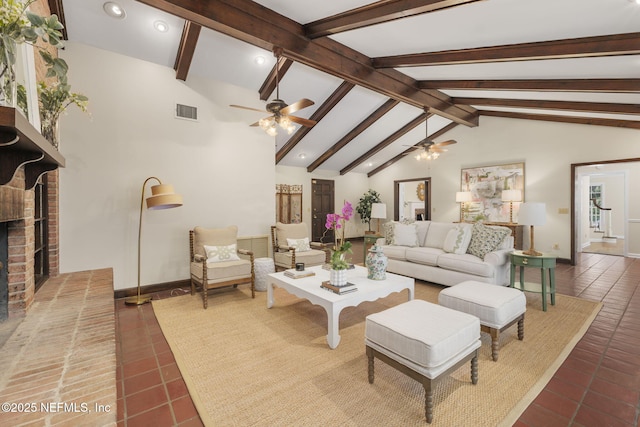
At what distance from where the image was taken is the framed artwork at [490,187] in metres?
6.70

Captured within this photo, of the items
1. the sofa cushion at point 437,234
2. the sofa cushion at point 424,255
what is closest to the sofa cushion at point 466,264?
the sofa cushion at point 424,255

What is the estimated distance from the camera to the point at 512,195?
6.39 meters

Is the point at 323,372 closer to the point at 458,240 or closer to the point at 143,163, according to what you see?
the point at 458,240

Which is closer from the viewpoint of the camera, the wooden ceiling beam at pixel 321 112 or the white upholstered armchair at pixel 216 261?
the white upholstered armchair at pixel 216 261

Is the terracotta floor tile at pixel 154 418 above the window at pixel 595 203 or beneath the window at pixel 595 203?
beneath

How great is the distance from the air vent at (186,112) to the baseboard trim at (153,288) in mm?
2541

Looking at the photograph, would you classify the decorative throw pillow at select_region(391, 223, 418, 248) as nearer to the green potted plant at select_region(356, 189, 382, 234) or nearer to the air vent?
the air vent

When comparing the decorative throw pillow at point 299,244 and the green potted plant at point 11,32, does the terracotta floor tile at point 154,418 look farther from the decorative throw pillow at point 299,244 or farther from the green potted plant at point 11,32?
the decorative throw pillow at point 299,244

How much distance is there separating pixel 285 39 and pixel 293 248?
114 inches

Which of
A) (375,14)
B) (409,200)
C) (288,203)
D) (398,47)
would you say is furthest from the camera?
(409,200)

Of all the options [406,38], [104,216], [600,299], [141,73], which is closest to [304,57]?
[406,38]

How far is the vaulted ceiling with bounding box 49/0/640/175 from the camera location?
267 cm

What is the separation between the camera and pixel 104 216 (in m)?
3.81

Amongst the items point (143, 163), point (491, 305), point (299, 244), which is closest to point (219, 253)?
point (299, 244)
